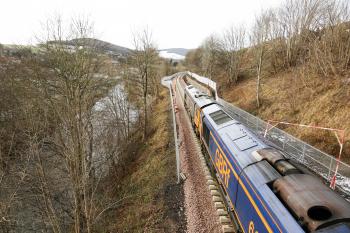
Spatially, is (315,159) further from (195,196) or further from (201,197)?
(195,196)

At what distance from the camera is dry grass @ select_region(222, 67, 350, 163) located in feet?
51.6

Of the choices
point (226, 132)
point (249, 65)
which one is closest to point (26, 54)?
point (226, 132)

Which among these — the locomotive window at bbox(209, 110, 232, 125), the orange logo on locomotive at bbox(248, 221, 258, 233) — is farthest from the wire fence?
the orange logo on locomotive at bbox(248, 221, 258, 233)

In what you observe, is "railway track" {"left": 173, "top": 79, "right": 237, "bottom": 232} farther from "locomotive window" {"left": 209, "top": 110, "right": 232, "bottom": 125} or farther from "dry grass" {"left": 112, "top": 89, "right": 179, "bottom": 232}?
"locomotive window" {"left": 209, "top": 110, "right": 232, "bottom": 125}

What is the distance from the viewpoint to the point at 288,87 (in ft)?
83.7

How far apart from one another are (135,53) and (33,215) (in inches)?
707

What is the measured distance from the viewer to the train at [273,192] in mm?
4465

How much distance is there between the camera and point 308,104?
1992 centimetres

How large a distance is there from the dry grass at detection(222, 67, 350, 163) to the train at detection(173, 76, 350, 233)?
9250 mm

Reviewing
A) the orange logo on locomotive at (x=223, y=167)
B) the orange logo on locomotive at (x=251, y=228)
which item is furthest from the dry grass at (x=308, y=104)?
the orange logo on locomotive at (x=251, y=228)

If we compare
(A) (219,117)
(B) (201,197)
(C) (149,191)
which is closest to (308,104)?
(A) (219,117)

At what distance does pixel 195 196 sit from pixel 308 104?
14137mm

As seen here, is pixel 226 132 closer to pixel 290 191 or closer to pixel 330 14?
pixel 290 191

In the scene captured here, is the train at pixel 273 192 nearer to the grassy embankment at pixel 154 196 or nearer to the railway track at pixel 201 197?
the railway track at pixel 201 197
